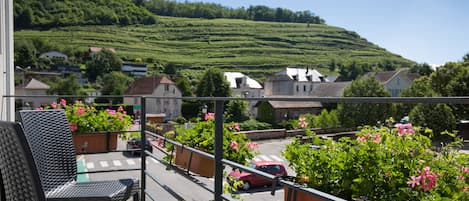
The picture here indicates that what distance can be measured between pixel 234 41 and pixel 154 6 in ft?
97.3

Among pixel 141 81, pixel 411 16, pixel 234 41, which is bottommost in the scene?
pixel 141 81

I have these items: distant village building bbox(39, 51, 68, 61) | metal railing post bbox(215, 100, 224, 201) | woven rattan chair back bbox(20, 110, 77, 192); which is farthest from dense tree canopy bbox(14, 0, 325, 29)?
metal railing post bbox(215, 100, 224, 201)

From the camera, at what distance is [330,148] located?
5.01 feet

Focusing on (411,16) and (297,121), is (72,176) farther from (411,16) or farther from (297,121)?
(411,16)

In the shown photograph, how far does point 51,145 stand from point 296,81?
52.6 m

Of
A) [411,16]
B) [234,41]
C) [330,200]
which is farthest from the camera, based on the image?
[411,16]

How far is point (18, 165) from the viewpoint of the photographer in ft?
3.38

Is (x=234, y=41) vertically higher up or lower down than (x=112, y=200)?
higher up

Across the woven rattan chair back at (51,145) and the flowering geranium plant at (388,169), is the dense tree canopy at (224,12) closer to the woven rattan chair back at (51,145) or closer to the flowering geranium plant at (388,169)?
the woven rattan chair back at (51,145)

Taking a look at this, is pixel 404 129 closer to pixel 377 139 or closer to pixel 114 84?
pixel 377 139

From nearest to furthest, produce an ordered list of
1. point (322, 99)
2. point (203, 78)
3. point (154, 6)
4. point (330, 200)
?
point (330, 200)
point (322, 99)
point (203, 78)
point (154, 6)

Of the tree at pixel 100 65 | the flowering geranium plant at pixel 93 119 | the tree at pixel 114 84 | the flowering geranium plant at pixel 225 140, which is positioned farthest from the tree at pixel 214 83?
the flowering geranium plant at pixel 225 140

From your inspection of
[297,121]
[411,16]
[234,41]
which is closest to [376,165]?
[297,121]

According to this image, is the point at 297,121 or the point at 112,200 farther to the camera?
the point at 297,121
